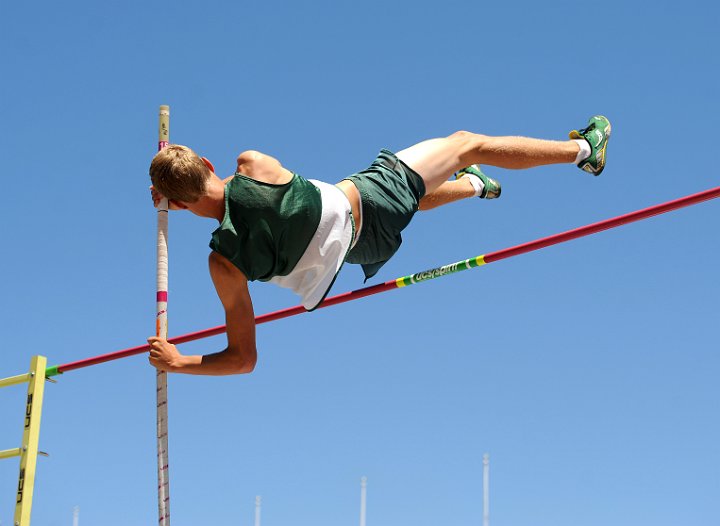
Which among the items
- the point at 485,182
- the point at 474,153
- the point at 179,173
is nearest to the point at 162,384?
the point at 179,173

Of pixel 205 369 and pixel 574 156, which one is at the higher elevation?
pixel 574 156

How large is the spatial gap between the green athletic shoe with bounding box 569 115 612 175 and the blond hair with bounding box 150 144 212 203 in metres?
1.89

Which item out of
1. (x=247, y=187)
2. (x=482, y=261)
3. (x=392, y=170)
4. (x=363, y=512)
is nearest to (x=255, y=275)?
(x=247, y=187)

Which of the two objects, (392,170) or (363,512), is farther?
(363,512)

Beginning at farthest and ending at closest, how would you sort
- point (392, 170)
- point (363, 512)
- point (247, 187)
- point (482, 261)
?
point (363, 512)
point (482, 261)
point (392, 170)
point (247, 187)

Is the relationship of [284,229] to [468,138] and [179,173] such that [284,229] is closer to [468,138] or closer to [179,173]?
[179,173]

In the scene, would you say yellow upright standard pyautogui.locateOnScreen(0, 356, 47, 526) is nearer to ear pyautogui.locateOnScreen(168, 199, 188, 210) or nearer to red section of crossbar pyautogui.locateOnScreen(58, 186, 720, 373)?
red section of crossbar pyautogui.locateOnScreen(58, 186, 720, 373)

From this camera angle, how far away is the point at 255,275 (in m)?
5.62

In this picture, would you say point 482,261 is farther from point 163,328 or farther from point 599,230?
point 163,328

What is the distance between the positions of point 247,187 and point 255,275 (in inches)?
15.8

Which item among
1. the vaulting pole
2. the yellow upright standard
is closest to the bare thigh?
the vaulting pole

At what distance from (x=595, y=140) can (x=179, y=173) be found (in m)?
2.08

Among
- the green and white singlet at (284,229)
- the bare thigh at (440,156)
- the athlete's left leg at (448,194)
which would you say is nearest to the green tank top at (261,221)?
the green and white singlet at (284,229)

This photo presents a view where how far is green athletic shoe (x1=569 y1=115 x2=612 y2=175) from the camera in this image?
6145 millimetres
